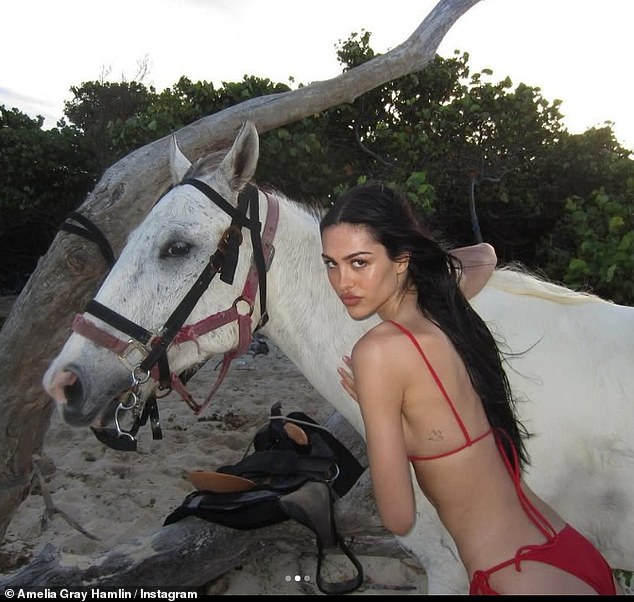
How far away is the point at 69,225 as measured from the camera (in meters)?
2.54

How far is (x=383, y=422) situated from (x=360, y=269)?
458 millimetres

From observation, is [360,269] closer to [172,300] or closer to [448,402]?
[448,402]

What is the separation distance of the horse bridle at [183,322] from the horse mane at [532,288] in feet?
3.53

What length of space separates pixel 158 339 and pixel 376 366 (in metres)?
1.09

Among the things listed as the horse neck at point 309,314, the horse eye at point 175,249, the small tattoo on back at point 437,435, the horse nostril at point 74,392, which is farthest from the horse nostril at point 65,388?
the small tattoo on back at point 437,435

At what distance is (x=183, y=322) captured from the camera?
79.9 inches

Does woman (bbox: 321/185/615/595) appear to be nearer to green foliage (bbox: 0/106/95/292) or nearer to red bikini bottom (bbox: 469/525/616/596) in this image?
red bikini bottom (bbox: 469/525/616/596)

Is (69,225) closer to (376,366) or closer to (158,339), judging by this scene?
(158,339)

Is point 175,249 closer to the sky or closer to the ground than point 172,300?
closer to the sky

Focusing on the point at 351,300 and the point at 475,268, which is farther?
the point at 475,268

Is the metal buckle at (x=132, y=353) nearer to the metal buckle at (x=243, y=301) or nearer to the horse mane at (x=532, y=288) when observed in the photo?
the metal buckle at (x=243, y=301)

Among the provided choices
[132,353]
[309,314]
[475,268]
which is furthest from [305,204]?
[132,353]

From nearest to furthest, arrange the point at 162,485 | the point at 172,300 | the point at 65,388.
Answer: the point at 65,388 < the point at 172,300 < the point at 162,485

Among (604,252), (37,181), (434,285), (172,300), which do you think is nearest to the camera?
(434,285)
